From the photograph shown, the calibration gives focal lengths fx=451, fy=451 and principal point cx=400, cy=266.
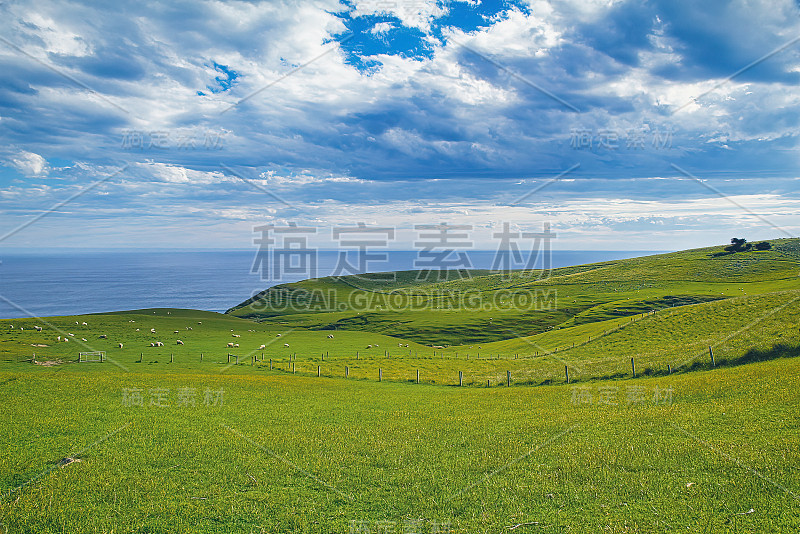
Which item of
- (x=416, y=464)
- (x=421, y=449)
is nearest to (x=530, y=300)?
(x=421, y=449)

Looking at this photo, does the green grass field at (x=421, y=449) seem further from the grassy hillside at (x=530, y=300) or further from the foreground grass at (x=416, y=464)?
the grassy hillside at (x=530, y=300)

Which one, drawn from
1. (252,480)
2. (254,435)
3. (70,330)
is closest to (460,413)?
(254,435)

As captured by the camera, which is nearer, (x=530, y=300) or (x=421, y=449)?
(x=421, y=449)

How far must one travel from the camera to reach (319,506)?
39.5ft

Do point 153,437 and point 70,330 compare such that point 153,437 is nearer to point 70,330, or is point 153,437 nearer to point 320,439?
point 320,439

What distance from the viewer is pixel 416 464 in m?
14.9

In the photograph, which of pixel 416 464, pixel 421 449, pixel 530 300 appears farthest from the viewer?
pixel 530 300

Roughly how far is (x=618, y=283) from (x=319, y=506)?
146 metres

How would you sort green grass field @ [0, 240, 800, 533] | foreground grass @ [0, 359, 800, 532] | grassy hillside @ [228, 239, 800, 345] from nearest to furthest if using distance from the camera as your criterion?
foreground grass @ [0, 359, 800, 532], green grass field @ [0, 240, 800, 533], grassy hillside @ [228, 239, 800, 345]

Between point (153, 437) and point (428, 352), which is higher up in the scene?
A: point (153, 437)

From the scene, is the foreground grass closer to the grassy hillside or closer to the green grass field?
the green grass field

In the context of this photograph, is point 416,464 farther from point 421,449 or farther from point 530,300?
point 530,300

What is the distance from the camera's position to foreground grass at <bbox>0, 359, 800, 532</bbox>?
436 inches

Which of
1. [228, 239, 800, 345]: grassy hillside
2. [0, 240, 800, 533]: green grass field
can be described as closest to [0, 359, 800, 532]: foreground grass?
[0, 240, 800, 533]: green grass field
